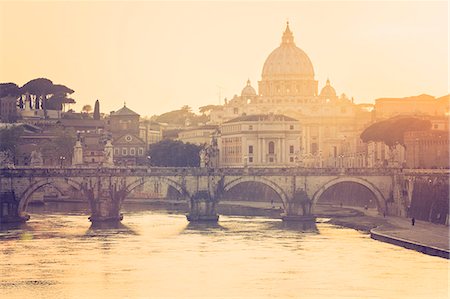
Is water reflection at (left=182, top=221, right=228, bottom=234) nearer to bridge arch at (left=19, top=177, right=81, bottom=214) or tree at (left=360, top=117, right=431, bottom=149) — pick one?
bridge arch at (left=19, top=177, right=81, bottom=214)

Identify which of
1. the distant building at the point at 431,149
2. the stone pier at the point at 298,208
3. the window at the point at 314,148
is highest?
the window at the point at 314,148

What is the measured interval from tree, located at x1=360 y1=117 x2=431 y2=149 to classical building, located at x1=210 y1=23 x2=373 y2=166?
42.4 meters

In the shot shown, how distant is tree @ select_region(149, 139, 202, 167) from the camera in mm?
152250

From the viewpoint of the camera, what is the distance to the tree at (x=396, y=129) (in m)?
125

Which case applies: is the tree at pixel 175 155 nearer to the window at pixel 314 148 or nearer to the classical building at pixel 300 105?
the classical building at pixel 300 105

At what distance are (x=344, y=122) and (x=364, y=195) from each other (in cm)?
7016

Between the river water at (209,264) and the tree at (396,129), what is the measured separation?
28858 mm

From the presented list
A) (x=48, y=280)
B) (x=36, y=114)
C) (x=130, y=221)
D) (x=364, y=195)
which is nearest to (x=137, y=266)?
(x=48, y=280)

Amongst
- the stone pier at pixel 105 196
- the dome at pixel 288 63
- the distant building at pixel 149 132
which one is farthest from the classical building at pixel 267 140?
the stone pier at pixel 105 196

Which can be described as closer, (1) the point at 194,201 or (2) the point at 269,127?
(1) the point at 194,201

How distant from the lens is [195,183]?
10612cm

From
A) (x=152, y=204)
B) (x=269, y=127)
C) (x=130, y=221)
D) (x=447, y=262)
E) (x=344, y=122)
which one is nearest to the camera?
(x=447, y=262)

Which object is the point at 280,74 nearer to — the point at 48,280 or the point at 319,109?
the point at 319,109

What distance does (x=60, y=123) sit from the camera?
16312cm
